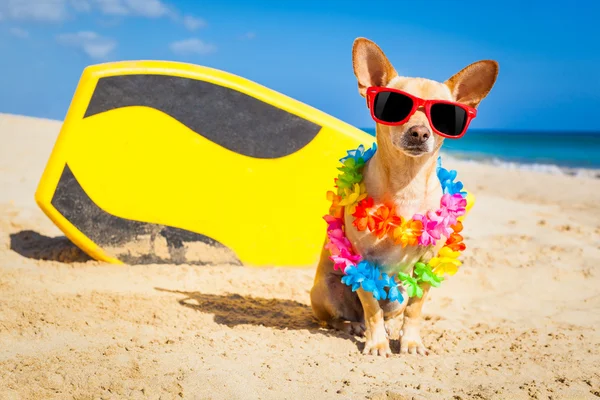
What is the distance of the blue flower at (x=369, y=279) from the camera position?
7.77 feet

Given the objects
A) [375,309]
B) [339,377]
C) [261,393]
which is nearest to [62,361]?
[261,393]

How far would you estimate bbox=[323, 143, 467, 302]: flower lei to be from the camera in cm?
236

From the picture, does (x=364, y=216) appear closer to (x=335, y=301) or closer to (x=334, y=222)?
(x=334, y=222)

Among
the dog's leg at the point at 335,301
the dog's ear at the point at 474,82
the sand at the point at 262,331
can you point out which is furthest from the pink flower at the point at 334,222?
the dog's ear at the point at 474,82

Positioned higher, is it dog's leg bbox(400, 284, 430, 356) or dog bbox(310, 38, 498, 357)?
dog bbox(310, 38, 498, 357)

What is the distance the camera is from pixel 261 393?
6.48 feet

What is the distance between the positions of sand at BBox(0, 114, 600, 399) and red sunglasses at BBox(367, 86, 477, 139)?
0.92 meters

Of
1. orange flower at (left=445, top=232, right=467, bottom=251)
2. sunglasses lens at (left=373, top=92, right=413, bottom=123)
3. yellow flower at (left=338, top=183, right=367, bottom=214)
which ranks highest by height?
sunglasses lens at (left=373, top=92, right=413, bottom=123)

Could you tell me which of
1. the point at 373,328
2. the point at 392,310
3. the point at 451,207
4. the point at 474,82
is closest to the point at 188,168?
the point at 392,310

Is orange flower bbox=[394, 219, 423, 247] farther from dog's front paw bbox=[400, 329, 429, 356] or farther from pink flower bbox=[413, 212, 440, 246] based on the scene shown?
dog's front paw bbox=[400, 329, 429, 356]

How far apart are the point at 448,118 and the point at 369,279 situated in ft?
2.30

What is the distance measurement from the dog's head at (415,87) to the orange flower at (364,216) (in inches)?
9.3

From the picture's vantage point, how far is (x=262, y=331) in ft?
8.77

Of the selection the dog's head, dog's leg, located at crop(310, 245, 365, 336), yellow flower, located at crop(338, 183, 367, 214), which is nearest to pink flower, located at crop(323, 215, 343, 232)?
yellow flower, located at crop(338, 183, 367, 214)
